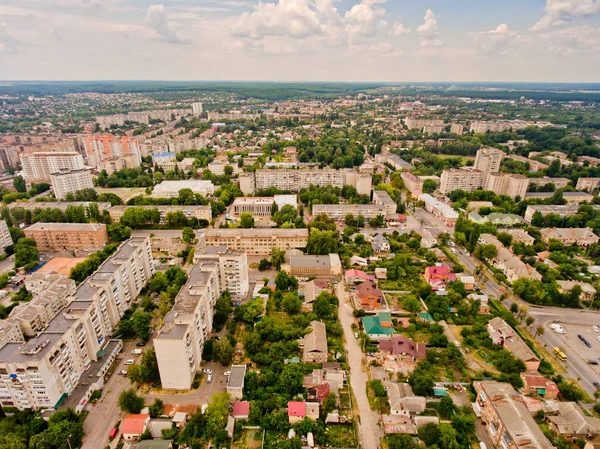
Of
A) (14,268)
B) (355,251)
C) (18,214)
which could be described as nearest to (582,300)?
(355,251)

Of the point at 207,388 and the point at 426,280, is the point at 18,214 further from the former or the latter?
the point at 426,280

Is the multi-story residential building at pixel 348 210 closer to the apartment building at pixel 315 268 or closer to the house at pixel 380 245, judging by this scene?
the house at pixel 380 245

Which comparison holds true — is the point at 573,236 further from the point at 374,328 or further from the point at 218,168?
the point at 218,168

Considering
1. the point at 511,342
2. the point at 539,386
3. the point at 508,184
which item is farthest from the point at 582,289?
the point at 508,184

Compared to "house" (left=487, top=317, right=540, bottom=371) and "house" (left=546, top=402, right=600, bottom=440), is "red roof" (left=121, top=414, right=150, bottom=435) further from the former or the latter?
"house" (left=487, top=317, right=540, bottom=371)

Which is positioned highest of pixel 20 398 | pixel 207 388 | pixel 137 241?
pixel 137 241

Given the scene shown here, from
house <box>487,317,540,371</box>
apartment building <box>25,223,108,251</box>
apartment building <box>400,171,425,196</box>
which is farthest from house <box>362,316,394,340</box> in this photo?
apartment building <box>400,171,425,196</box>

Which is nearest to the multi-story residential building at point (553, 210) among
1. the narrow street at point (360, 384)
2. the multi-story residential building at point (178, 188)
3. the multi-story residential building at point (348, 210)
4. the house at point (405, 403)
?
the multi-story residential building at point (348, 210)
